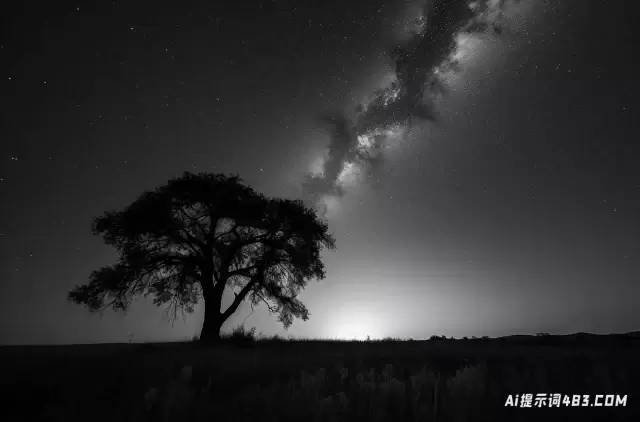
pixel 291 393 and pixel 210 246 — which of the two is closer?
pixel 291 393

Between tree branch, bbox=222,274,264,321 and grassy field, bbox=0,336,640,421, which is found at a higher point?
tree branch, bbox=222,274,264,321

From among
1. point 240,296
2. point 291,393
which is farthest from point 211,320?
point 291,393

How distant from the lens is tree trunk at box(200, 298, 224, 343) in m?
19.1

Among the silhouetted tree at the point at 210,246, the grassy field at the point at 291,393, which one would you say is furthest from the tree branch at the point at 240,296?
the grassy field at the point at 291,393

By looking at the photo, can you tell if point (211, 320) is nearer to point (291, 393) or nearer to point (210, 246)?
point (210, 246)

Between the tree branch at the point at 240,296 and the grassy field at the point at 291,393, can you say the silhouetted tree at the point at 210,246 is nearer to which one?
the tree branch at the point at 240,296

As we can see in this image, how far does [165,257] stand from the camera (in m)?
19.4

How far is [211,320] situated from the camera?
19.4 m

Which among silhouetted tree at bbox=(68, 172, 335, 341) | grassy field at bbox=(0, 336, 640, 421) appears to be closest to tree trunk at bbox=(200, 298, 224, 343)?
silhouetted tree at bbox=(68, 172, 335, 341)

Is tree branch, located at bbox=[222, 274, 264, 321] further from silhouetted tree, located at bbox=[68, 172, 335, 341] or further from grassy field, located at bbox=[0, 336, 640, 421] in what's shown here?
Answer: grassy field, located at bbox=[0, 336, 640, 421]

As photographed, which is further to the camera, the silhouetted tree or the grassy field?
the silhouetted tree

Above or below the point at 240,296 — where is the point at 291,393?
below

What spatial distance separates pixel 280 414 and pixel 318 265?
60.7ft

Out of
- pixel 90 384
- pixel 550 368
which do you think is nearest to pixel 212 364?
pixel 90 384
